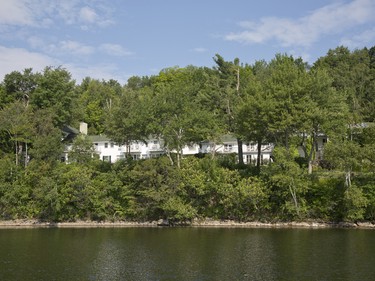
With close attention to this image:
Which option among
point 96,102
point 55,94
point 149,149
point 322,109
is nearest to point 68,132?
point 55,94

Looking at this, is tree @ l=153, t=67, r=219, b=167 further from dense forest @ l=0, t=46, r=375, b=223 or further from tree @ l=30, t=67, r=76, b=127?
tree @ l=30, t=67, r=76, b=127

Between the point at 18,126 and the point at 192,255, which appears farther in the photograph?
the point at 18,126

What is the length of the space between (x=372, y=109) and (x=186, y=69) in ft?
170

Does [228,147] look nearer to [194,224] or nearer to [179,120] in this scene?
[179,120]

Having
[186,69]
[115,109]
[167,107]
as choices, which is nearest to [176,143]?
[167,107]

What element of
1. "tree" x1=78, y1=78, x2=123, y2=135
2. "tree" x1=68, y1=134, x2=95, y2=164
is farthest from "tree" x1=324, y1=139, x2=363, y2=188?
"tree" x1=78, y1=78, x2=123, y2=135

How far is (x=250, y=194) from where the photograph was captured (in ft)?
149

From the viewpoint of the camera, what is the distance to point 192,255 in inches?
1178

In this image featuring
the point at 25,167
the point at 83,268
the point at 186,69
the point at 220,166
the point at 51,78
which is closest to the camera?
the point at 83,268

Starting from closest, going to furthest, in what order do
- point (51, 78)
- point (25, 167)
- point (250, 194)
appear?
point (250, 194), point (25, 167), point (51, 78)

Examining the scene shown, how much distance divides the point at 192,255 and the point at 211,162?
21314 mm

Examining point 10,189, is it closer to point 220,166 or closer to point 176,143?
point 176,143

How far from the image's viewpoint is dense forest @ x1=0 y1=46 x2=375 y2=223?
45250mm

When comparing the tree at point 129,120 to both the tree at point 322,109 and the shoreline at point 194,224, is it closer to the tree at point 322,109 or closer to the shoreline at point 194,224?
the shoreline at point 194,224
